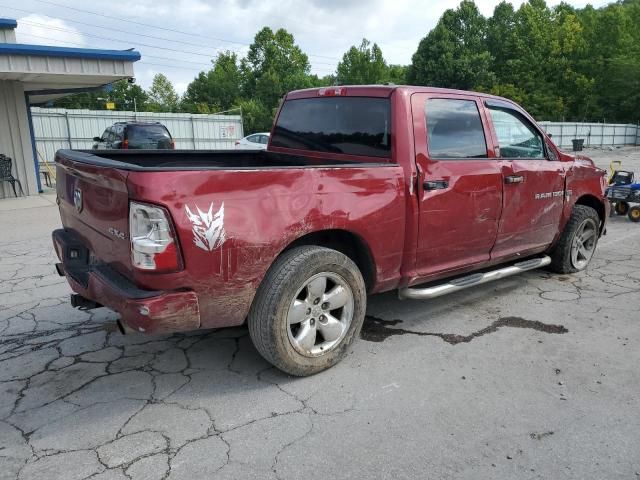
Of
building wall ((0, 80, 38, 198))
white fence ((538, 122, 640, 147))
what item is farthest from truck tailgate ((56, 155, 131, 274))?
white fence ((538, 122, 640, 147))

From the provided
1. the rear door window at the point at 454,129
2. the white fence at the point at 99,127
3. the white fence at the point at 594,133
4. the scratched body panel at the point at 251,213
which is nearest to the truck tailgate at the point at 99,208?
the scratched body panel at the point at 251,213

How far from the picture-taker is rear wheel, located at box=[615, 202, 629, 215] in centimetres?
918

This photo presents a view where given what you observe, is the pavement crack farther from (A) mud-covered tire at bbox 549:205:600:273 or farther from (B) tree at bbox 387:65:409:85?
(B) tree at bbox 387:65:409:85

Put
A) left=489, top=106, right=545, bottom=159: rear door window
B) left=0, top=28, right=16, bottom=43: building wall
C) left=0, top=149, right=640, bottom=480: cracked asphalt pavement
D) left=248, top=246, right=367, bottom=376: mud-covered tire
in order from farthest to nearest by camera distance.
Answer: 1. left=0, top=28, right=16, bottom=43: building wall
2. left=489, top=106, right=545, bottom=159: rear door window
3. left=248, top=246, right=367, bottom=376: mud-covered tire
4. left=0, top=149, right=640, bottom=480: cracked asphalt pavement

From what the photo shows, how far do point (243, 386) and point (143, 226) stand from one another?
49.5 inches

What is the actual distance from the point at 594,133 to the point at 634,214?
33.3 metres

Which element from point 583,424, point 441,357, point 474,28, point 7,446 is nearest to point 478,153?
point 441,357

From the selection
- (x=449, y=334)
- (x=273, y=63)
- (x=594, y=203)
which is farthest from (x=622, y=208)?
(x=273, y=63)

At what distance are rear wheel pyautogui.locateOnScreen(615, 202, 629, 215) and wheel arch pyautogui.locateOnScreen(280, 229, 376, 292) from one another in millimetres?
7556

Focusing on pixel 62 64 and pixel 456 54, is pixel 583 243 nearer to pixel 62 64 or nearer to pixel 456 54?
pixel 62 64

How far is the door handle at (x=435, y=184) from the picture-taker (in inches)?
145

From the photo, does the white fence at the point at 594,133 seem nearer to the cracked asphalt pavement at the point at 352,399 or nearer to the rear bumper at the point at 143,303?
the cracked asphalt pavement at the point at 352,399

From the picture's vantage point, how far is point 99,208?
3.03 metres

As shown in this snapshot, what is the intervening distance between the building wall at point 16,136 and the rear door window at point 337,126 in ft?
35.0
